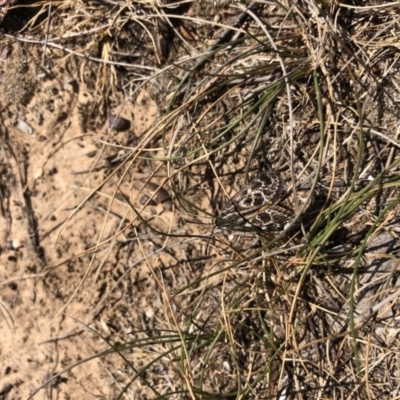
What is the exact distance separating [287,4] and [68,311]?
4.17 ft

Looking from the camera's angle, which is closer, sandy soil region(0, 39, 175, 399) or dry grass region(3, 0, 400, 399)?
dry grass region(3, 0, 400, 399)

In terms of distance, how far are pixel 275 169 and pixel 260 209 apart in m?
0.16

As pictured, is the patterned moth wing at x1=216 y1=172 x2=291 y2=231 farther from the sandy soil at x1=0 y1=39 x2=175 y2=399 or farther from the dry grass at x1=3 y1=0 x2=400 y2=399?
the sandy soil at x1=0 y1=39 x2=175 y2=399

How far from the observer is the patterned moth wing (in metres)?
1.79

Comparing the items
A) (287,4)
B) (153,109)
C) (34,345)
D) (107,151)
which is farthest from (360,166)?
(34,345)

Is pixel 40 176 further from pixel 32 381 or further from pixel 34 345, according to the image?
pixel 32 381

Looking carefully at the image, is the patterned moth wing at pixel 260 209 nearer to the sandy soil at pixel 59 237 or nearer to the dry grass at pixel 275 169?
the dry grass at pixel 275 169

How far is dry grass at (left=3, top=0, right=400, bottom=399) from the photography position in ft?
5.67

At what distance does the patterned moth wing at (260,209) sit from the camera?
70.4 inches

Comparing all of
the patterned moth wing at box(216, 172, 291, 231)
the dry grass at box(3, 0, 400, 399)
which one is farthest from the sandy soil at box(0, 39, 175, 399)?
the patterned moth wing at box(216, 172, 291, 231)

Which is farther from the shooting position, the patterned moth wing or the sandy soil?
the sandy soil

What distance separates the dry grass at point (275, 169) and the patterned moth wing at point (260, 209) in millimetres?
45

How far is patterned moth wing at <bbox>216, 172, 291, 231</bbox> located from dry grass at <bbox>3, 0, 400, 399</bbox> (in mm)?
45

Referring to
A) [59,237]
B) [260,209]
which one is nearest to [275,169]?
[260,209]
